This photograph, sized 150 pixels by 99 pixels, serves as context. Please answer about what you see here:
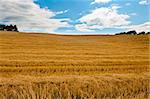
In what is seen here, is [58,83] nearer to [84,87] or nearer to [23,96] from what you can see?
[84,87]

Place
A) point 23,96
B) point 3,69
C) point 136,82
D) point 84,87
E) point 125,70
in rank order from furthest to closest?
point 125,70 → point 3,69 → point 136,82 → point 84,87 → point 23,96

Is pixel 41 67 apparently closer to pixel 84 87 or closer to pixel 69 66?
pixel 69 66

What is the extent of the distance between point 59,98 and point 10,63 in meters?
6.78

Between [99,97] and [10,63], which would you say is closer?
[99,97]

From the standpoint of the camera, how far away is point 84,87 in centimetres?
915

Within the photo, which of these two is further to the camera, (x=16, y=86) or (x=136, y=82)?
(x=136, y=82)

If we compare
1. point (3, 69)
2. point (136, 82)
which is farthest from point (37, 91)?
point (3, 69)

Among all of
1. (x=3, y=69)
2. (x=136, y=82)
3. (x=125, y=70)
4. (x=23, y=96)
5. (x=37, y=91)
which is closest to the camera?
(x=23, y=96)

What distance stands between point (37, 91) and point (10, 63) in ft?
20.7

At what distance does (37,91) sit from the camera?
858cm

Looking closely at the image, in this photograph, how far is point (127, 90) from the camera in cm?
936

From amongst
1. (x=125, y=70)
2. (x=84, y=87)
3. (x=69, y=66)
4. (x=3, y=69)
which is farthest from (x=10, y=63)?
(x=84, y=87)

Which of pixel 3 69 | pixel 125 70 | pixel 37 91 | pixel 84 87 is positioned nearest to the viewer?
pixel 37 91

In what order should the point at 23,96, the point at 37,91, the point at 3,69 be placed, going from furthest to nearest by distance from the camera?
the point at 3,69 < the point at 37,91 < the point at 23,96
